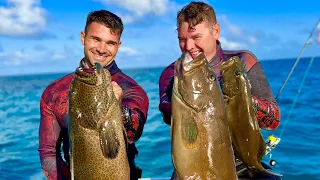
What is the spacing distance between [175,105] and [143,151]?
10833 millimetres

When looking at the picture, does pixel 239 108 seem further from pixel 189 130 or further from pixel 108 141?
pixel 108 141

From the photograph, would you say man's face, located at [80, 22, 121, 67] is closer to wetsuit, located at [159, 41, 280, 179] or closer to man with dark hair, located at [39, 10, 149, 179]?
man with dark hair, located at [39, 10, 149, 179]

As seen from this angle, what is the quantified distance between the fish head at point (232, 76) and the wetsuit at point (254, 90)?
0.34 metres

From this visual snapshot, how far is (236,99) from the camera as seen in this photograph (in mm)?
3695

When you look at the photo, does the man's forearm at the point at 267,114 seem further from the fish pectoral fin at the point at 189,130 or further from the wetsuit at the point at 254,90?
the fish pectoral fin at the point at 189,130

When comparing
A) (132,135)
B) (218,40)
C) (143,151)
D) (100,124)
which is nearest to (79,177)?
(100,124)

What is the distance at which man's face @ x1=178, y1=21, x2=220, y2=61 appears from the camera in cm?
458

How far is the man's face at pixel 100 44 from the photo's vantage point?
4711 millimetres

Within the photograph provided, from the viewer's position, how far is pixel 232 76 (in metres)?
3.72

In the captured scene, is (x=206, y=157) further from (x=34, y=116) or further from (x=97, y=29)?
(x=34, y=116)

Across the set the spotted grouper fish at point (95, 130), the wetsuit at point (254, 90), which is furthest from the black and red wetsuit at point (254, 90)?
the spotted grouper fish at point (95, 130)

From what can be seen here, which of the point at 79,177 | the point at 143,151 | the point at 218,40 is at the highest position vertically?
the point at 143,151

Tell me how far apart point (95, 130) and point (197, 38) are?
1677 millimetres

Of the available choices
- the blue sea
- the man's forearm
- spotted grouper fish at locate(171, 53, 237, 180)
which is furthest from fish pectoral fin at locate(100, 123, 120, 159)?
the blue sea
